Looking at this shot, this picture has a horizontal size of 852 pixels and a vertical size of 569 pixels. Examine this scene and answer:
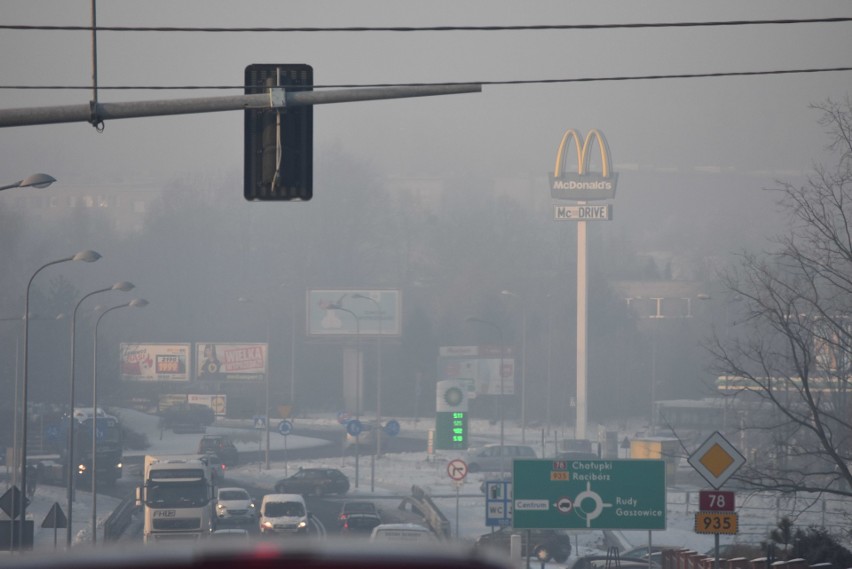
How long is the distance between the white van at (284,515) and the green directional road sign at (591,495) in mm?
14736

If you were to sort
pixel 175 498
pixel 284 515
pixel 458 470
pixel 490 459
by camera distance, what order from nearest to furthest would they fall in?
pixel 175 498, pixel 458 470, pixel 284 515, pixel 490 459

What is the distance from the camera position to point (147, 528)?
120 ft

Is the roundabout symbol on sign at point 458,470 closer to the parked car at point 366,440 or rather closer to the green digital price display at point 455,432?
the green digital price display at point 455,432

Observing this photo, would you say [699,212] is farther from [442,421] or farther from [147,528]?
[147,528]

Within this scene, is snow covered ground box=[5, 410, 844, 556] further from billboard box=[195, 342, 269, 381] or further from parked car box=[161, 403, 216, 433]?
billboard box=[195, 342, 269, 381]

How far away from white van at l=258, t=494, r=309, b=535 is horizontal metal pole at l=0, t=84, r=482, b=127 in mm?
27725

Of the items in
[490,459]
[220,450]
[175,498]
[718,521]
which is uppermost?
[718,521]

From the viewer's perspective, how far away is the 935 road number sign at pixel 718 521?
16.1 metres

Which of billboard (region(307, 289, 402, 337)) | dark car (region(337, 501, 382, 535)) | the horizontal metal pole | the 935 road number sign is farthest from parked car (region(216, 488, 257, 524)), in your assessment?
billboard (region(307, 289, 402, 337))

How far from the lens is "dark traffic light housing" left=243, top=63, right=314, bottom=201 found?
11664 millimetres

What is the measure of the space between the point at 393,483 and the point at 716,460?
4477cm

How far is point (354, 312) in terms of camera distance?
97625 mm

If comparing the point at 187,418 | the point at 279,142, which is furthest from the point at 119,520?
the point at 187,418

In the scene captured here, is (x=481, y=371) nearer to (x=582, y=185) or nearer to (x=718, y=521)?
(x=582, y=185)
